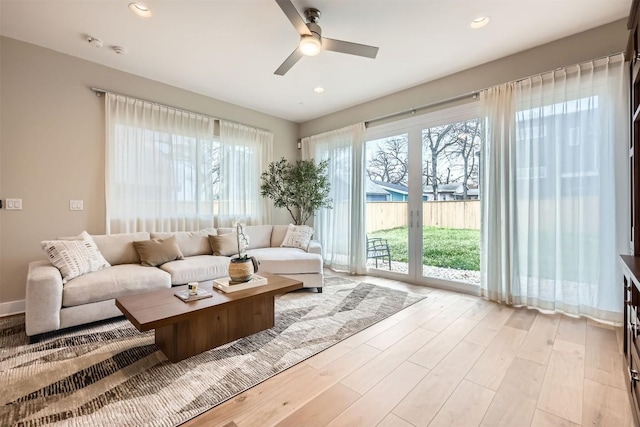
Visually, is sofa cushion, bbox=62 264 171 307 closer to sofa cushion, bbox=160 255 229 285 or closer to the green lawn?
sofa cushion, bbox=160 255 229 285

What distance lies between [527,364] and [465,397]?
2.35 feet

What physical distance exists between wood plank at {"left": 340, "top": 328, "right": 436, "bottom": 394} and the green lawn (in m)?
1.59

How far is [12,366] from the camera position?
1.97 meters

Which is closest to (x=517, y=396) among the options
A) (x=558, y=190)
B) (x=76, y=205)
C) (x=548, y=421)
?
(x=548, y=421)

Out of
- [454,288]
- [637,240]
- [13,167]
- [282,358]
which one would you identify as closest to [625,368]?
[637,240]

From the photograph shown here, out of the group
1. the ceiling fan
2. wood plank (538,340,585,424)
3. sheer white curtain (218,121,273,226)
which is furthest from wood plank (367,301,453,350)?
sheer white curtain (218,121,273,226)

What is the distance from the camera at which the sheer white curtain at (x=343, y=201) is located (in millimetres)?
4699

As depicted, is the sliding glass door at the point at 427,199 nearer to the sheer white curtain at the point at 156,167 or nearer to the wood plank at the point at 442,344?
the wood plank at the point at 442,344

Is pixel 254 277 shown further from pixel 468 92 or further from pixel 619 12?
pixel 619 12

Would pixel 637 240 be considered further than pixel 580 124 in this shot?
No

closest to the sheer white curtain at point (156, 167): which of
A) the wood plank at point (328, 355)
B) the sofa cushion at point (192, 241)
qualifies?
the sofa cushion at point (192, 241)

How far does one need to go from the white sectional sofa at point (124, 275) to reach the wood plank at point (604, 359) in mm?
2608

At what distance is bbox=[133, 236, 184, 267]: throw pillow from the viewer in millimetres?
3243

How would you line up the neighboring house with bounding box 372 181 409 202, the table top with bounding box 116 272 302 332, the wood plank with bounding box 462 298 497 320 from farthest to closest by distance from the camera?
the neighboring house with bounding box 372 181 409 202 → the wood plank with bounding box 462 298 497 320 → the table top with bounding box 116 272 302 332
